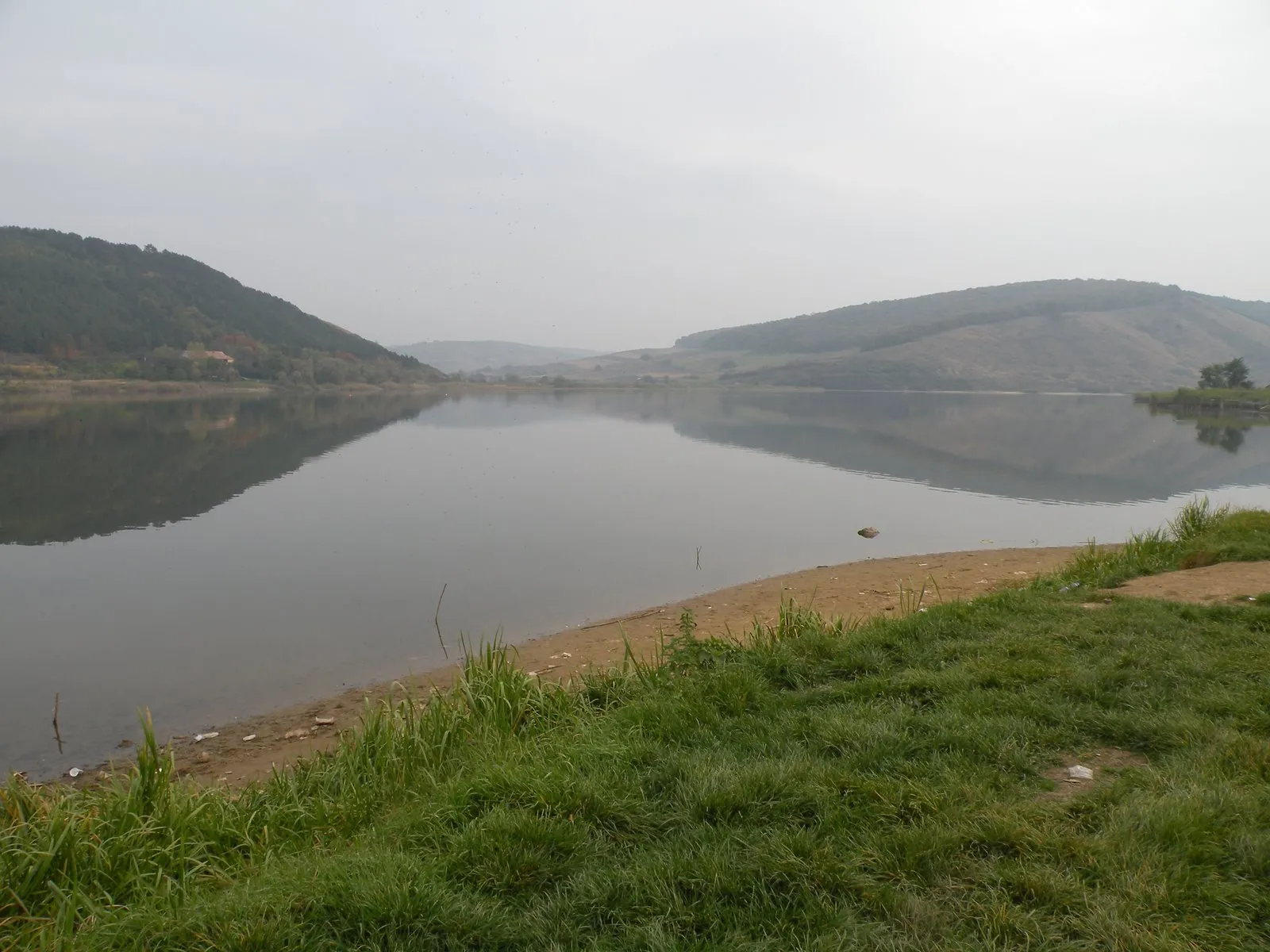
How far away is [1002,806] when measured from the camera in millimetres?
3539

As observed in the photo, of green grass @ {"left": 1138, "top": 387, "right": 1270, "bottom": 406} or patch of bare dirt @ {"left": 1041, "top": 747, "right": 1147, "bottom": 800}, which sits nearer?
patch of bare dirt @ {"left": 1041, "top": 747, "right": 1147, "bottom": 800}

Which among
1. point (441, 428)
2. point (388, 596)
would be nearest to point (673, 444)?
point (441, 428)

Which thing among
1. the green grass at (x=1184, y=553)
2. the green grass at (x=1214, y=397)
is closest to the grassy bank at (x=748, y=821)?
the green grass at (x=1184, y=553)

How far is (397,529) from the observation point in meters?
19.2

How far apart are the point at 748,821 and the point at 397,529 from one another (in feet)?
55.7

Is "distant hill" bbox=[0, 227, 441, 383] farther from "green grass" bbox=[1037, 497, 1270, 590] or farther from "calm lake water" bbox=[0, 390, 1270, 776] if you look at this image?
"green grass" bbox=[1037, 497, 1270, 590]

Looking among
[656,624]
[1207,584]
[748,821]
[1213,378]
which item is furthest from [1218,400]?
[748,821]

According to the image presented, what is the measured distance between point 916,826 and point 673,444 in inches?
1642

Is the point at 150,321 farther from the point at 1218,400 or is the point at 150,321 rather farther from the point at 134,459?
the point at 1218,400

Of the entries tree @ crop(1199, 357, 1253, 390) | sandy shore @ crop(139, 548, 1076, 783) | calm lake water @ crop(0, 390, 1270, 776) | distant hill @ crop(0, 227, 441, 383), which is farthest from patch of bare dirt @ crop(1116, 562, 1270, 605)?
distant hill @ crop(0, 227, 441, 383)

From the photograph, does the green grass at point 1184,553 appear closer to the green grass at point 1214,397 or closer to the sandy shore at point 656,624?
the sandy shore at point 656,624

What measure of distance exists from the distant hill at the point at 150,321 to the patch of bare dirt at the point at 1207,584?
4519 inches

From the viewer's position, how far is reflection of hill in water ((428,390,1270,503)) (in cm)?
2992

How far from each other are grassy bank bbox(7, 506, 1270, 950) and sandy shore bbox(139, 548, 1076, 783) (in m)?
1.47
